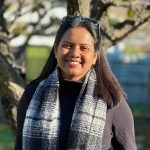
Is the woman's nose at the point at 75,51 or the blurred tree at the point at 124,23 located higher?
the blurred tree at the point at 124,23

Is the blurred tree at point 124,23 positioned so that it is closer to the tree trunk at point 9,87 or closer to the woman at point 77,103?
the tree trunk at point 9,87

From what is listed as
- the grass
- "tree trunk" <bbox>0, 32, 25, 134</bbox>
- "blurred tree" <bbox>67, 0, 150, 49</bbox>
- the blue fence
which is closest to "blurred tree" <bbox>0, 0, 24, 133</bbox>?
"tree trunk" <bbox>0, 32, 25, 134</bbox>

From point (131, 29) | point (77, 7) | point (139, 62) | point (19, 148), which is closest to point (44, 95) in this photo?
point (19, 148)

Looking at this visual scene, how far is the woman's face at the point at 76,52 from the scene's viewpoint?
309 centimetres

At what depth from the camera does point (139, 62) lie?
21.0m

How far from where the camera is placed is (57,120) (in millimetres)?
3145

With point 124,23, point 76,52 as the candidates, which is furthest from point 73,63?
point 124,23

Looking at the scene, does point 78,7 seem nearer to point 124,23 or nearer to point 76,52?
point 76,52

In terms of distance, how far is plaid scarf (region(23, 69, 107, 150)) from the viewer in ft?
10.1

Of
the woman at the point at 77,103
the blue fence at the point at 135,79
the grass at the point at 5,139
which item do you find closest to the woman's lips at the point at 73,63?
the woman at the point at 77,103

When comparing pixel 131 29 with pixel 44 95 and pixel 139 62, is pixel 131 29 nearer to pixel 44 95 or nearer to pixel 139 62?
pixel 44 95

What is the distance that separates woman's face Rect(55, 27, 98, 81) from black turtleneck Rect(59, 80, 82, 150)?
6cm

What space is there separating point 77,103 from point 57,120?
0.46ft

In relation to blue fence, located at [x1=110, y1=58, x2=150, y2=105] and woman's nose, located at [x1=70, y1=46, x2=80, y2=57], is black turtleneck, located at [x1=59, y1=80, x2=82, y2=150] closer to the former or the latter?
woman's nose, located at [x1=70, y1=46, x2=80, y2=57]
